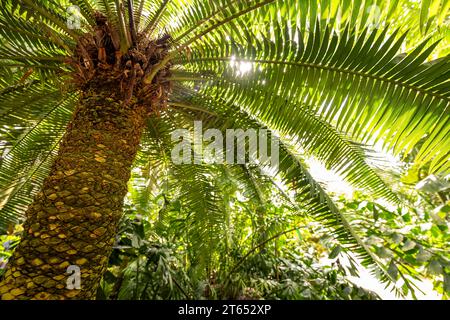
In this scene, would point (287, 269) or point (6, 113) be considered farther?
point (287, 269)

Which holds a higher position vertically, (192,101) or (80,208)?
(192,101)

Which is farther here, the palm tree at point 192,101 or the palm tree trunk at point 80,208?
the palm tree at point 192,101

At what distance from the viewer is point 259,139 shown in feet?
10.5

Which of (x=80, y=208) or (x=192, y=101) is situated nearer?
(x=80, y=208)

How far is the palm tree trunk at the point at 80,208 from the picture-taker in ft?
4.77

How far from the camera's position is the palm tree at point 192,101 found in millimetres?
1579

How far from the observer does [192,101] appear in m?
3.38

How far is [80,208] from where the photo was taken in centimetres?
162

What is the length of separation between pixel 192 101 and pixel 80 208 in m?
2.10

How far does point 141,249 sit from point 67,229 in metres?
Answer: 1.70
